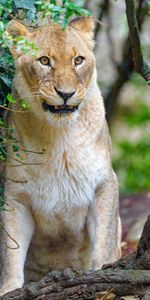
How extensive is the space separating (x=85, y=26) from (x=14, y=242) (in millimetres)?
1511

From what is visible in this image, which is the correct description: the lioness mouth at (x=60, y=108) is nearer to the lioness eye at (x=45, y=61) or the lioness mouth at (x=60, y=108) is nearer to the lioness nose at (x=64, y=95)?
the lioness nose at (x=64, y=95)

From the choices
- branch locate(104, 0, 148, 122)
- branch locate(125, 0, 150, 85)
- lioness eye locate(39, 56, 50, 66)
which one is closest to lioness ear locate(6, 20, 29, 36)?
lioness eye locate(39, 56, 50, 66)

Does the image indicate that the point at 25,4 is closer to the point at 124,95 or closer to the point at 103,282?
the point at 103,282

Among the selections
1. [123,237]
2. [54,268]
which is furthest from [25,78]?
[123,237]

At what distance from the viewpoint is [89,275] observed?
5.40 meters

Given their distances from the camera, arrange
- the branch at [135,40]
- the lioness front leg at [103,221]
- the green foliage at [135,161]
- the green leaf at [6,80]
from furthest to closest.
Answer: the green foliage at [135,161], the lioness front leg at [103,221], the green leaf at [6,80], the branch at [135,40]

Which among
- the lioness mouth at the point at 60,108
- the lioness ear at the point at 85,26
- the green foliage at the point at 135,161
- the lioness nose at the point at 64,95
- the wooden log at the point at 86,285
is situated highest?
the lioness ear at the point at 85,26

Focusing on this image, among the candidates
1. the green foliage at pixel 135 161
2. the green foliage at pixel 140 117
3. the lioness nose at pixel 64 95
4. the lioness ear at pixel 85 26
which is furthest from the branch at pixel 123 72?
the lioness nose at pixel 64 95

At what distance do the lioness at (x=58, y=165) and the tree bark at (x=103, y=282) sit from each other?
0.75 metres

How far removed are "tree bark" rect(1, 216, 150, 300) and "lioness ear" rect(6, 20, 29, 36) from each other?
1527 millimetres

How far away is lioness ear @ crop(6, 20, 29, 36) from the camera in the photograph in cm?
600

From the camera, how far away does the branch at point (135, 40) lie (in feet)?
19.1

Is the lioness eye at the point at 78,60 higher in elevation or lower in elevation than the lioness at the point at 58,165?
higher

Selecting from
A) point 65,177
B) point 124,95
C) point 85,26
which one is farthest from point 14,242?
point 124,95
